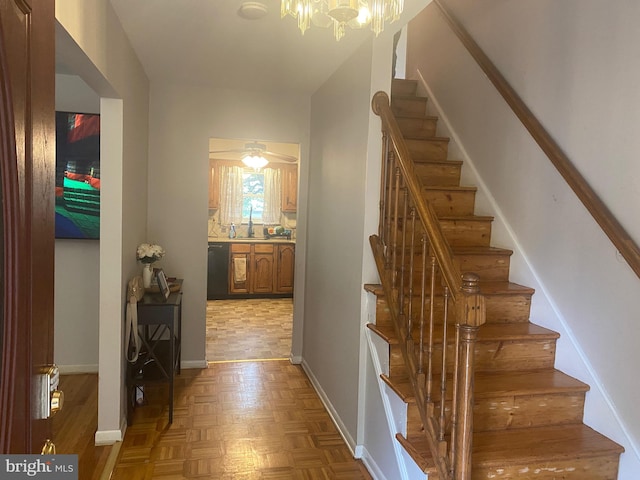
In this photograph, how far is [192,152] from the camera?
3719 millimetres

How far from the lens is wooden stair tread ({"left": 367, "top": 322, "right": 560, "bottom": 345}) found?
2.12 metres

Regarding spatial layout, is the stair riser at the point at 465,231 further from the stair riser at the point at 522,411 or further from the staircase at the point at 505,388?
the stair riser at the point at 522,411

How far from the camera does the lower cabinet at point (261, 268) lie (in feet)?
21.9

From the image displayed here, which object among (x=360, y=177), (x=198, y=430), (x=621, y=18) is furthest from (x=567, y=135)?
(x=198, y=430)

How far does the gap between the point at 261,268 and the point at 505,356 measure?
16.2 ft

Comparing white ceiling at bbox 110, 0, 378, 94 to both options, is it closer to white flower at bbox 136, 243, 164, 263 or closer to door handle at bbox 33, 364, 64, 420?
white flower at bbox 136, 243, 164, 263

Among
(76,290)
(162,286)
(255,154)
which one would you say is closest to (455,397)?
(162,286)

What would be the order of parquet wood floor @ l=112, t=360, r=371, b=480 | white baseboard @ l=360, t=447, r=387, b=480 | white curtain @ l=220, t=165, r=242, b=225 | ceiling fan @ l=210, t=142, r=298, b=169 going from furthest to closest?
white curtain @ l=220, t=165, r=242, b=225 < ceiling fan @ l=210, t=142, r=298, b=169 < parquet wood floor @ l=112, t=360, r=371, b=480 < white baseboard @ l=360, t=447, r=387, b=480

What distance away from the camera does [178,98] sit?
366 centimetres

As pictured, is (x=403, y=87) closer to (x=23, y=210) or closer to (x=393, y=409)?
(x=393, y=409)

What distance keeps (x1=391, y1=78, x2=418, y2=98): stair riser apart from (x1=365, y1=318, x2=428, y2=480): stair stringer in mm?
2099

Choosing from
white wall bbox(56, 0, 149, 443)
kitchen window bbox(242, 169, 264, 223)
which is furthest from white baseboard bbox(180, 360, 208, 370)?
kitchen window bbox(242, 169, 264, 223)

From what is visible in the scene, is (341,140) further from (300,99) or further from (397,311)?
(397,311)

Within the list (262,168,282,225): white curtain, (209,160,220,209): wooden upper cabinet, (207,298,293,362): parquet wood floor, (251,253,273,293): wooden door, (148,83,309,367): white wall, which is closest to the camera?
(148,83,309,367): white wall
